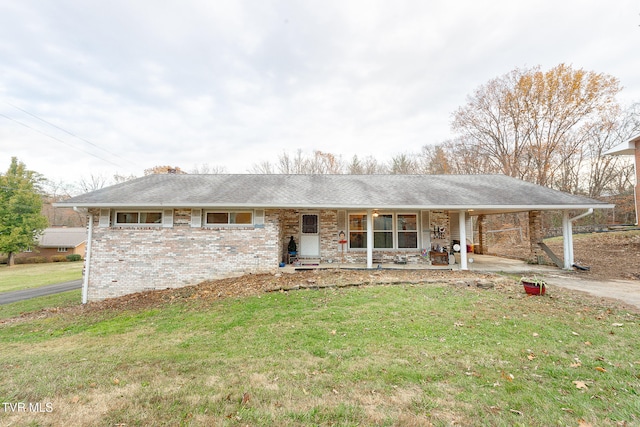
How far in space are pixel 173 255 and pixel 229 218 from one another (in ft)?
7.44

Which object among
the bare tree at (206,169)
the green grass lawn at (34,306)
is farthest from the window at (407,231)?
the bare tree at (206,169)

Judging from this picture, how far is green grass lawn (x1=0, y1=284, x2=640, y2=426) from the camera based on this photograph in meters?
2.45

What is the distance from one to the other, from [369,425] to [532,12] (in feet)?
56.6

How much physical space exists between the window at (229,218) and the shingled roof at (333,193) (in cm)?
55

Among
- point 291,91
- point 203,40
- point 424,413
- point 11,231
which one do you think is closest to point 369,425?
point 424,413

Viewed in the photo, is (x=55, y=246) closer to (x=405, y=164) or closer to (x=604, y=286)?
(x=405, y=164)

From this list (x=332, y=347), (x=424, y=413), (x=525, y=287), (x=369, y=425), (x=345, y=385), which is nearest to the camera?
(x=369, y=425)

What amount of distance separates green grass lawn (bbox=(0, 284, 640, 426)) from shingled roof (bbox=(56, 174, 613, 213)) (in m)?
4.04

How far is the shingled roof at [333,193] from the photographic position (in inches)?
365

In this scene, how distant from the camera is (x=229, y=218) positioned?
9.75 meters

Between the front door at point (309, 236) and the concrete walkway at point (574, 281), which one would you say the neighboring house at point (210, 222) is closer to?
the front door at point (309, 236)

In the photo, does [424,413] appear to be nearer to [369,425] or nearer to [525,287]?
[369,425]

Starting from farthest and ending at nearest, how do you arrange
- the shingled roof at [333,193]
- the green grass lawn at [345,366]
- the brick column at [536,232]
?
the brick column at [536,232]
the shingled roof at [333,193]
the green grass lawn at [345,366]

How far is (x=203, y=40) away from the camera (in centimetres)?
1270
